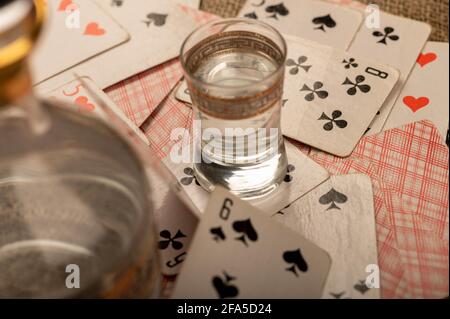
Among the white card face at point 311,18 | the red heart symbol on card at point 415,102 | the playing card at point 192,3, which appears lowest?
the playing card at point 192,3

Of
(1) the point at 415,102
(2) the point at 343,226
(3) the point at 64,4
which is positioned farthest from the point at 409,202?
(3) the point at 64,4

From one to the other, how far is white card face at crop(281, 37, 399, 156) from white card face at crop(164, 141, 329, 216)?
0.16ft

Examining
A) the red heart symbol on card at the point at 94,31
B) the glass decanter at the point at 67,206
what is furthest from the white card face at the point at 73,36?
the glass decanter at the point at 67,206

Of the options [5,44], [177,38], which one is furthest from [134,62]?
[5,44]

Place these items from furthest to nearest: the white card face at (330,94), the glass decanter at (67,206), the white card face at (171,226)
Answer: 1. the white card face at (330,94)
2. the white card face at (171,226)
3. the glass decanter at (67,206)

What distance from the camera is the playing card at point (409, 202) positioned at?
2.41 feet

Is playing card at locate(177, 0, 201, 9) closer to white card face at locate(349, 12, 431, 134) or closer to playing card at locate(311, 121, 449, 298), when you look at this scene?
white card face at locate(349, 12, 431, 134)

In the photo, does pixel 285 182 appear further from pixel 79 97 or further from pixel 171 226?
pixel 79 97

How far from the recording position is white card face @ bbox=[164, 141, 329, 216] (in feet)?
2.64

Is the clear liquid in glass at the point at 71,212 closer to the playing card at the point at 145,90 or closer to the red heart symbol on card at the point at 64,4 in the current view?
the playing card at the point at 145,90

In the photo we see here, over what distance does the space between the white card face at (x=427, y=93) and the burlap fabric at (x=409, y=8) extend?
0.08 metres

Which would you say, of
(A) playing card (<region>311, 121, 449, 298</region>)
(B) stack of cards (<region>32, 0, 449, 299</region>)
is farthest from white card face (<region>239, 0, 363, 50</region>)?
(A) playing card (<region>311, 121, 449, 298</region>)
